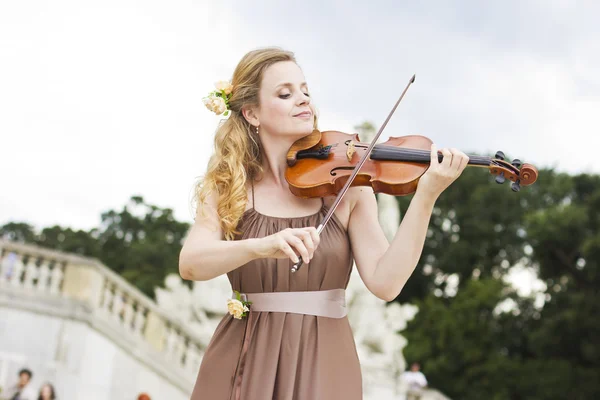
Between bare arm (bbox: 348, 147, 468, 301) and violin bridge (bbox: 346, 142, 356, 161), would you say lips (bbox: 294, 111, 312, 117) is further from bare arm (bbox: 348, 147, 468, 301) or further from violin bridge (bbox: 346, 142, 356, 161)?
bare arm (bbox: 348, 147, 468, 301)

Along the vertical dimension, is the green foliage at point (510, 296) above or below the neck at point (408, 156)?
above

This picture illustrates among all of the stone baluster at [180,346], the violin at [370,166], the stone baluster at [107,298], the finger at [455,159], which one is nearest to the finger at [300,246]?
the violin at [370,166]

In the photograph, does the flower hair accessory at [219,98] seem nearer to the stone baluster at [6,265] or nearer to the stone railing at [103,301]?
the stone railing at [103,301]

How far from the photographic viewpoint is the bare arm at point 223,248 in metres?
1.97

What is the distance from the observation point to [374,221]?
2.52 m

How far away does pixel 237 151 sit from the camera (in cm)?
265

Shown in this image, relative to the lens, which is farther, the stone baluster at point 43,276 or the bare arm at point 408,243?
the stone baluster at point 43,276

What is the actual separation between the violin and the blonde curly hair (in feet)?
0.50

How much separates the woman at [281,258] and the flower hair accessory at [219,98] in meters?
0.09

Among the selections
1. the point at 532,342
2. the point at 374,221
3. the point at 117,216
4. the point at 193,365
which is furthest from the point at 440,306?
the point at 374,221

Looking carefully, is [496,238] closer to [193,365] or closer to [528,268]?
[528,268]

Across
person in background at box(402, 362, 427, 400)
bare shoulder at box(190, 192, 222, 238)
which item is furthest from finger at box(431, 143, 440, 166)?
person in background at box(402, 362, 427, 400)

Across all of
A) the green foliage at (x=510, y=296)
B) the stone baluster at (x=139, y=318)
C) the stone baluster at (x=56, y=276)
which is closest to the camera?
the stone baluster at (x=56, y=276)

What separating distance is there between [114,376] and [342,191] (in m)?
11.0
